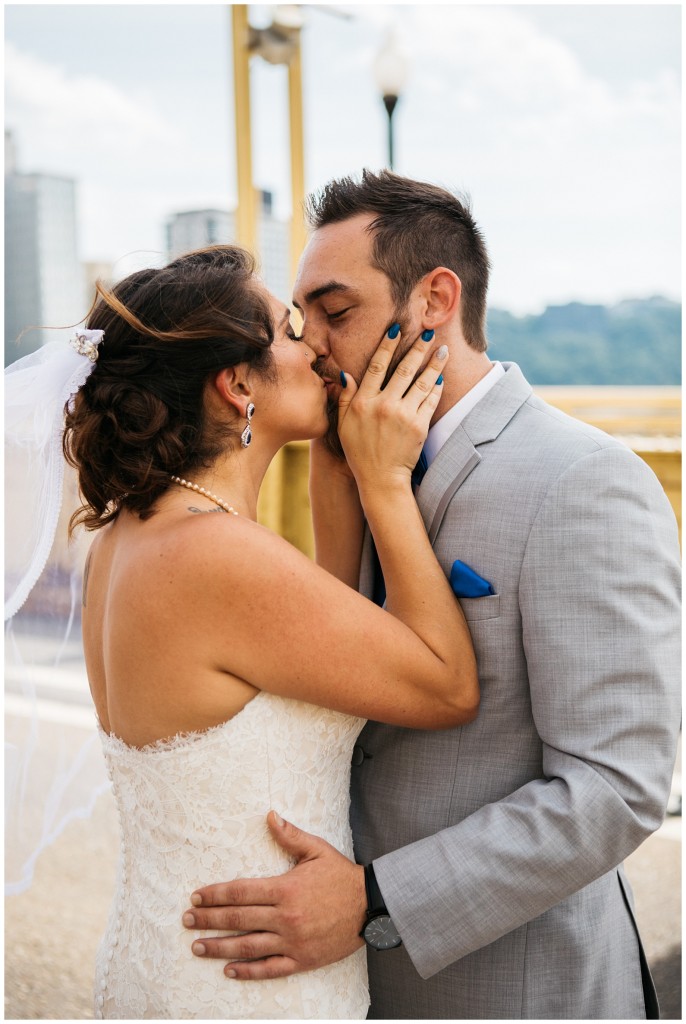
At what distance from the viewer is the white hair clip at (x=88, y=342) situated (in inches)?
65.4

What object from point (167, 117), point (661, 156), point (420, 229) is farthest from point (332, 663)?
point (661, 156)

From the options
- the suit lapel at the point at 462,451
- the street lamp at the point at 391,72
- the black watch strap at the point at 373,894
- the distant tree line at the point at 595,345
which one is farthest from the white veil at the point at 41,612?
the distant tree line at the point at 595,345

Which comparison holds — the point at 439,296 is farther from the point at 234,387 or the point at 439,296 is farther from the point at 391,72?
the point at 391,72

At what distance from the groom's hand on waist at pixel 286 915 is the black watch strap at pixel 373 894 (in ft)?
0.03

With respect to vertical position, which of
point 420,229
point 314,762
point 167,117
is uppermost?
point 167,117

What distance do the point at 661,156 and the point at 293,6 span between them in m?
12.3

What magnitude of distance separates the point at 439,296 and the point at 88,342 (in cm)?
71

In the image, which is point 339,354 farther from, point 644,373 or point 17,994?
point 644,373

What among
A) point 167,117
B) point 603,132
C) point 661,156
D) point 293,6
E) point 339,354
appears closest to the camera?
point 339,354

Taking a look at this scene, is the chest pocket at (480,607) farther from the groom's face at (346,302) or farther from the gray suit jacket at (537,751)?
the groom's face at (346,302)

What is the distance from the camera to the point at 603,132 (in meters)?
12.6

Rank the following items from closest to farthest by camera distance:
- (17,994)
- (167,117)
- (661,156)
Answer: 1. (17,994)
2. (167,117)
3. (661,156)

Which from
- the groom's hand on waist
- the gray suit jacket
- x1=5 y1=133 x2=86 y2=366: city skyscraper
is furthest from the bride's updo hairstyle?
x1=5 y1=133 x2=86 y2=366: city skyscraper

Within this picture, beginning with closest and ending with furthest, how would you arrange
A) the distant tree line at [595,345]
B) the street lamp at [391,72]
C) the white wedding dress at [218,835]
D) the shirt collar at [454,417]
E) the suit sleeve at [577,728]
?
the suit sleeve at [577,728] → the white wedding dress at [218,835] → the shirt collar at [454,417] → the street lamp at [391,72] → the distant tree line at [595,345]
